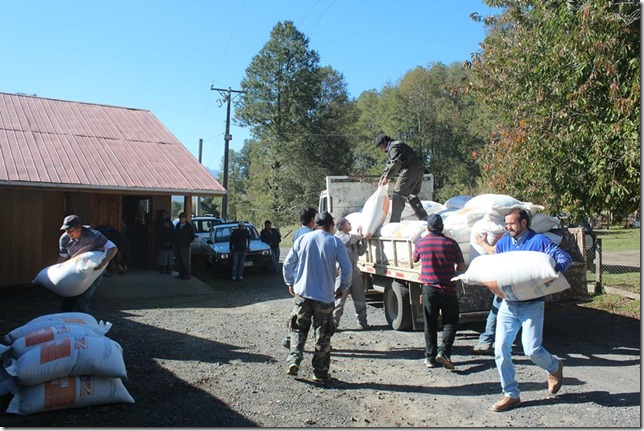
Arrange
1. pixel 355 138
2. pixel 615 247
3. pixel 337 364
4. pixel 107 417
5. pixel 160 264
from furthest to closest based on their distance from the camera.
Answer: pixel 355 138 < pixel 615 247 < pixel 160 264 < pixel 337 364 < pixel 107 417

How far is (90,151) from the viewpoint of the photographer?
14.1 meters

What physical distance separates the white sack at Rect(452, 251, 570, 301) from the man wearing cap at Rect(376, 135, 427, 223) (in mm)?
3832

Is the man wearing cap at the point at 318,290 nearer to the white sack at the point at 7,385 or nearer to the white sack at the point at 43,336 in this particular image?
the white sack at the point at 43,336

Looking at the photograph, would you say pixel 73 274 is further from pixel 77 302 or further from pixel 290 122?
pixel 290 122

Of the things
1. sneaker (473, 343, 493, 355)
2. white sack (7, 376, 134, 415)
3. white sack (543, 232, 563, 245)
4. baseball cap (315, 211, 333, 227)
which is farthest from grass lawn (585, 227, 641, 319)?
white sack (7, 376, 134, 415)

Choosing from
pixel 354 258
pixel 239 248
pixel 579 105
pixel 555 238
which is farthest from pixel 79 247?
pixel 239 248

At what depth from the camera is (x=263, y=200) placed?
40.0 m

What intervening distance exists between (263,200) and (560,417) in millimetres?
35836

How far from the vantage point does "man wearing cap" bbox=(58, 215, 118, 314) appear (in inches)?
257

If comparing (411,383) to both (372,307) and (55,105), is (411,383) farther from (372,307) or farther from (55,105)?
(55,105)

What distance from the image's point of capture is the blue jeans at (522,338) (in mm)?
4992

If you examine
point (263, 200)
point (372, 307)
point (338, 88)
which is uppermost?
point (338, 88)

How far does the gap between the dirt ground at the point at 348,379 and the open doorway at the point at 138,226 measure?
5.54 m

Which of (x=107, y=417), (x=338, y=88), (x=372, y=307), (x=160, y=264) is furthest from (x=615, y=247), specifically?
(x=338, y=88)
